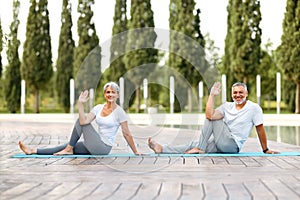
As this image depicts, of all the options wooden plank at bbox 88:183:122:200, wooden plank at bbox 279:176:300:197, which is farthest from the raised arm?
wooden plank at bbox 88:183:122:200

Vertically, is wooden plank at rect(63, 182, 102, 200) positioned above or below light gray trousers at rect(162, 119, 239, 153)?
below

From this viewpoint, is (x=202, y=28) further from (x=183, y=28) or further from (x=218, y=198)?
(x=218, y=198)

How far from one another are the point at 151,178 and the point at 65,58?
2417 centimetres

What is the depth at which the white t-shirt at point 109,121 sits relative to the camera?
548 centimetres

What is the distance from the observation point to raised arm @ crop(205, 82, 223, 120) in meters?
5.23

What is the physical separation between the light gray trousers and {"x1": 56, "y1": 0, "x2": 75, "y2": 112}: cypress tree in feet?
72.2

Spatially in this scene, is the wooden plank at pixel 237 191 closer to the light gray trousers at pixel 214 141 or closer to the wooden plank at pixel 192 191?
the wooden plank at pixel 192 191

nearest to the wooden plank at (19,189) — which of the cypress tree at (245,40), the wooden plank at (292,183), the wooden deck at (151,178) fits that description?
the wooden deck at (151,178)

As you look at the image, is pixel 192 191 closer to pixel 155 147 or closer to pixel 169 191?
pixel 169 191

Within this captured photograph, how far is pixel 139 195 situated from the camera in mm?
3383

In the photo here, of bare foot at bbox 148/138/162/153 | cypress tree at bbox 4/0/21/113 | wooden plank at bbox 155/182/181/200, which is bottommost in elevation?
wooden plank at bbox 155/182/181/200

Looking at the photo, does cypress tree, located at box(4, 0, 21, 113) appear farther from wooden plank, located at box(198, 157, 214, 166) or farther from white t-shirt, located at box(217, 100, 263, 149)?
wooden plank, located at box(198, 157, 214, 166)

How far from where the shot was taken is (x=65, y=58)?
27.7m

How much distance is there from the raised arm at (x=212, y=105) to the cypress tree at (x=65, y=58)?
890 inches
